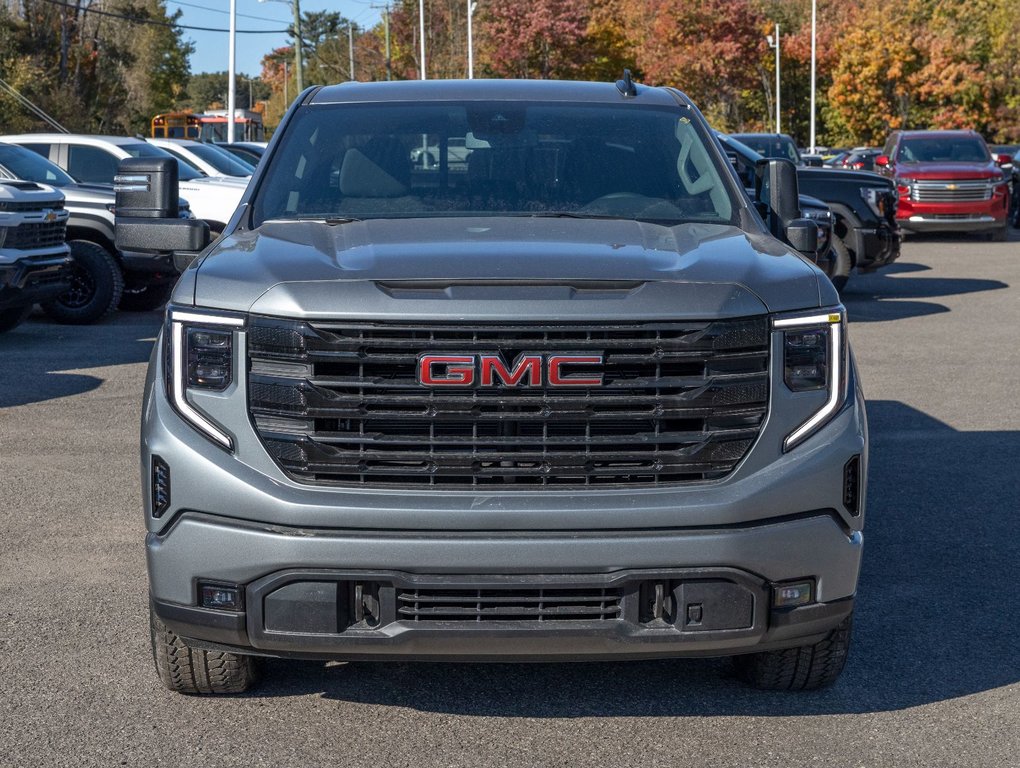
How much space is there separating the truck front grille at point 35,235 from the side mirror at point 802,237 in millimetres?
9214

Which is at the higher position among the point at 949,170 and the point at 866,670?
the point at 949,170

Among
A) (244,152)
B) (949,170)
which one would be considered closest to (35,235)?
(244,152)

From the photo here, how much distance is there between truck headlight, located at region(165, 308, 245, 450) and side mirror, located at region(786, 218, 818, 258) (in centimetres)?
204

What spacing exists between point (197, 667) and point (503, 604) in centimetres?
110

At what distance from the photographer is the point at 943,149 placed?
1041 inches

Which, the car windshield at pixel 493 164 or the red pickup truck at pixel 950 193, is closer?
the car windshield at pixel 493 164

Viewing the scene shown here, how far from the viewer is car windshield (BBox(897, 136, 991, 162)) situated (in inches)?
1032

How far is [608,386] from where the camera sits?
3979 millimetres

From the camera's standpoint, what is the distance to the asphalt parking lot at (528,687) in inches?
164

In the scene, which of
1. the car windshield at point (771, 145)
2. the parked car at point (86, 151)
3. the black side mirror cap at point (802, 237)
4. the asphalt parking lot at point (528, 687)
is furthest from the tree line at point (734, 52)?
the black side mirror cap at point (802, 237)

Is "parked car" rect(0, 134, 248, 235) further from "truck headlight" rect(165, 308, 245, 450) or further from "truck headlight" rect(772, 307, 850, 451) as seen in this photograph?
"truck headlight" rect(772, 307, 850, 451)

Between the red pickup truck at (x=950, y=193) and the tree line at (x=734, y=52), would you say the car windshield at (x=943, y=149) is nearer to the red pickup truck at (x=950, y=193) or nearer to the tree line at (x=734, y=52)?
the red pickup truck at (x=950, y=193)

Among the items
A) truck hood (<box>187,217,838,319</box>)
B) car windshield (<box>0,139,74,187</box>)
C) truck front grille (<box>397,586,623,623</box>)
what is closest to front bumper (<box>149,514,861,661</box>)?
truck front grille (<box>397,586,623,623</box>)

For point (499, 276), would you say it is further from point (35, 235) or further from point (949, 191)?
point (949, 191)
